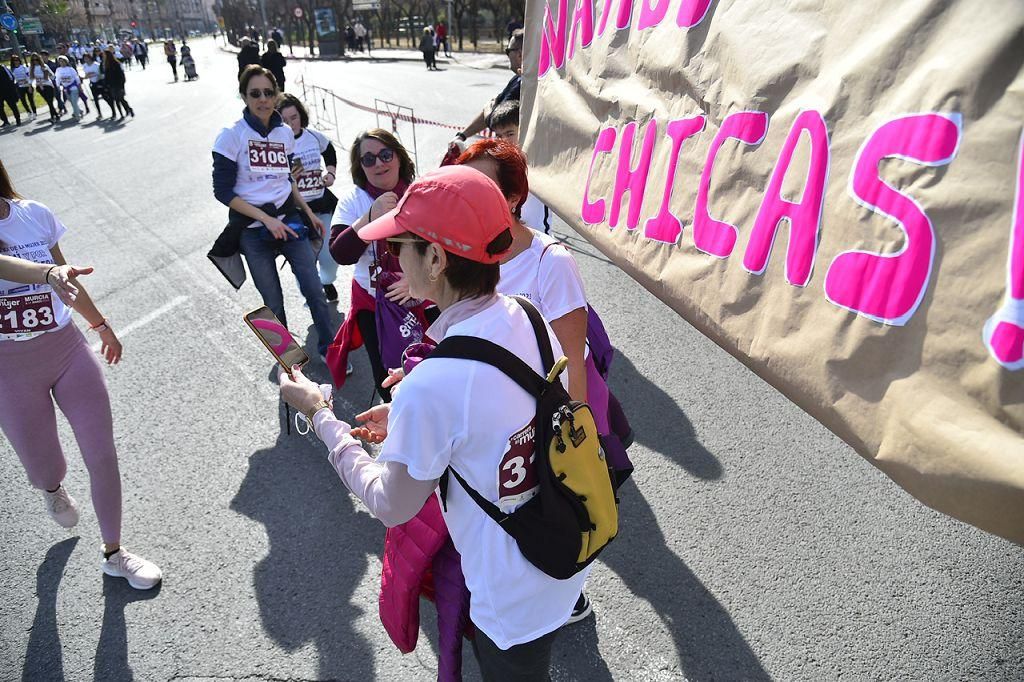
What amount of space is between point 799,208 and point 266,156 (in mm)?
3940

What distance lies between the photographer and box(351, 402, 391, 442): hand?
1962mm

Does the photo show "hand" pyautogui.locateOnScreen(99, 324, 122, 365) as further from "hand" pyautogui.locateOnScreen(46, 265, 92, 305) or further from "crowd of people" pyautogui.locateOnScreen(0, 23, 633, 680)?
"hand" pyautogui.locateOnScreen(46, 265, 92, 305)

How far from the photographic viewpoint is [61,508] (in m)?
3.13

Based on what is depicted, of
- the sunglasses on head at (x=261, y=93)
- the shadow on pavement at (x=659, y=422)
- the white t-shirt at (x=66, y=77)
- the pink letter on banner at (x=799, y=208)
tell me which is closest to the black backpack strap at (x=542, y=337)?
the pink letter on banner at (x=799, y=208)

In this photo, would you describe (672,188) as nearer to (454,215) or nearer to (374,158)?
(454,215)

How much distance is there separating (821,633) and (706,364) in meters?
2.34

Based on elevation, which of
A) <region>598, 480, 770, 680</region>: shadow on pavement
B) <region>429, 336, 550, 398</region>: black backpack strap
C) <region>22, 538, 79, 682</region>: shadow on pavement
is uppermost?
<region>429, 336, 550, 398</region>: black backpack strap

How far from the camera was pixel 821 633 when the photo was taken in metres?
2.75

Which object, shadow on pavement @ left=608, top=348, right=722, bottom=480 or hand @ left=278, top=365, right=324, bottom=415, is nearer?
hand @ left=278, top=365, right=324, bottom=415

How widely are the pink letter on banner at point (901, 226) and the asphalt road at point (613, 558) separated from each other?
1.97 m

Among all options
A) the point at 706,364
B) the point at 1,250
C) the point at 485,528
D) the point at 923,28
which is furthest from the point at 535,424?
the point at 706,364

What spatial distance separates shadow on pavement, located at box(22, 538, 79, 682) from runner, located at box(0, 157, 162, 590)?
273 millimetres

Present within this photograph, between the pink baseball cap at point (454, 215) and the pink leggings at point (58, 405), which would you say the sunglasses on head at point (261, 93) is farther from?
the pink baseball cap at point (454, 215)

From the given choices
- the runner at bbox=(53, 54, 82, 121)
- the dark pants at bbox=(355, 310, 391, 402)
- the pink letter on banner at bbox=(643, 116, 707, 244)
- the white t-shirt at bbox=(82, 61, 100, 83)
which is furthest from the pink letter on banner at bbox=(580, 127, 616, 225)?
the white t-shirt at bbox=(82, 61, 100, 83)
